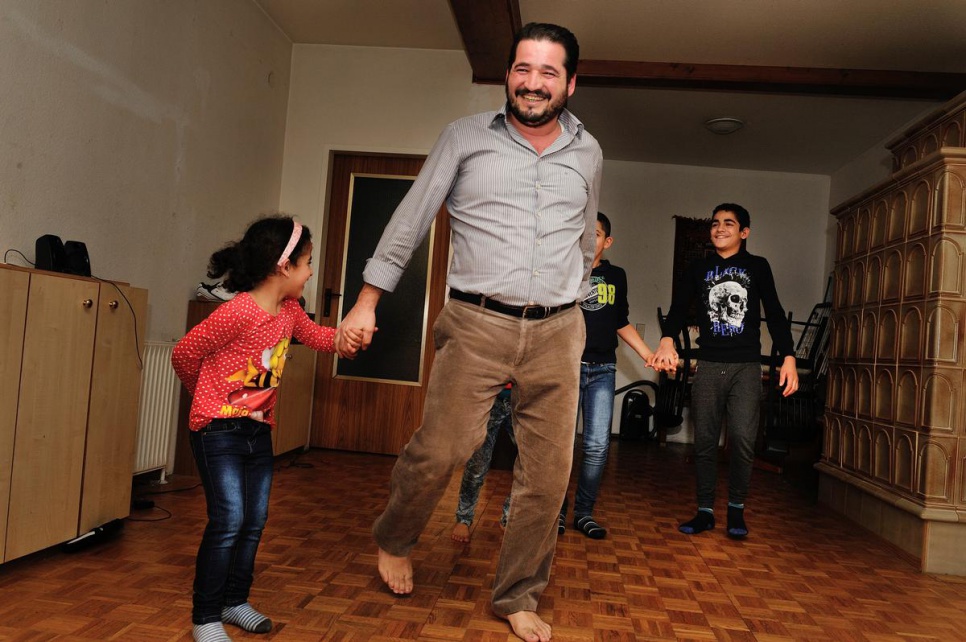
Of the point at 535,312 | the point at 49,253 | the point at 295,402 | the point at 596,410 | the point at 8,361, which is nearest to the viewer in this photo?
the point at 535,312

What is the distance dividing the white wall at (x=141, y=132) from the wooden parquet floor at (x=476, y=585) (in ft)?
3.60

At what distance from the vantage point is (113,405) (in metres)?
2.46

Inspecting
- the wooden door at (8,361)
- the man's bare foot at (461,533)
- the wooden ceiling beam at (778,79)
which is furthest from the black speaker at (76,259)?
the wooden ceiling beam at (778,79)

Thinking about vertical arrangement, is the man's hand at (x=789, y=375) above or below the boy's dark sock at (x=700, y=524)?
above

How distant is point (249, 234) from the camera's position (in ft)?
5.74

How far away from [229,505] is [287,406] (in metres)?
2.51

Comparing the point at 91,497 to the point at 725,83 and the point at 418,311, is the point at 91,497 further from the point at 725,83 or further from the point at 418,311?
the point at 725,83

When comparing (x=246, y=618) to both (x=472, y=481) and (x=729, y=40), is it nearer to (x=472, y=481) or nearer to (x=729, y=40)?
(x=472, y=481)

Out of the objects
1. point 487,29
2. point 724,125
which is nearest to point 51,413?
point 487,29

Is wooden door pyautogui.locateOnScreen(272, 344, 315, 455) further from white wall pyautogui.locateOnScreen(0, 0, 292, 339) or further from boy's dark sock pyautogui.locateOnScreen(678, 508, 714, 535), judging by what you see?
boy's dark sock pyautogui.locateOnScreen(678, 508, 714, 535)

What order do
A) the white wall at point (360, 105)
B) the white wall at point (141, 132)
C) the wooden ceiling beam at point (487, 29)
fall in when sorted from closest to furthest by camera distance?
the white wall at point (141, 132) < the wooden ceiling beam at point (487, 29) < the white wall at point (360, 105)

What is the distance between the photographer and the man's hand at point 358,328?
167 cm

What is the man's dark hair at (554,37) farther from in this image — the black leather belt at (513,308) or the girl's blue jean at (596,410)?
the girl's blue jean at (596,410)

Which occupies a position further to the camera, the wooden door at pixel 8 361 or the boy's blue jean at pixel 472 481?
the boy's blue jean at pixel 472 481
